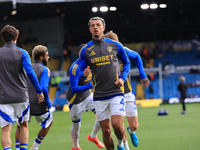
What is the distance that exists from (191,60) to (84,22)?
1265 cm

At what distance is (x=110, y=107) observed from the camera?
4.78 m

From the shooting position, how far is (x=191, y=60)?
30.5 m

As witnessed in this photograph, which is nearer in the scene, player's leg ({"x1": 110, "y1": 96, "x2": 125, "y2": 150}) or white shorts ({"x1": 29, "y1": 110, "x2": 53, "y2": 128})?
player's leg ({"x1": 110, "y1": 96, "x2": 125, "y2": 150})

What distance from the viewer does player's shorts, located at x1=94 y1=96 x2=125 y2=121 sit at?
4.73 metres

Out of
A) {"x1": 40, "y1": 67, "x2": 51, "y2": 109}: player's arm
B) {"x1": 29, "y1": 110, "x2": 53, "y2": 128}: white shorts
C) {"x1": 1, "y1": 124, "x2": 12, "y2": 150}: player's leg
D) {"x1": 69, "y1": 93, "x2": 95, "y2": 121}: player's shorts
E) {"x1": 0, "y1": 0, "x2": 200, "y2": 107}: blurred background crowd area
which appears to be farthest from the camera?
{"x1": 0, "y1": 0, "x2": 200, "y2": 107}: blurred background crowd area

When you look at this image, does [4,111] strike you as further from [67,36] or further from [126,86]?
[67,36]

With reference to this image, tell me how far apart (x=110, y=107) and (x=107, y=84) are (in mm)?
352

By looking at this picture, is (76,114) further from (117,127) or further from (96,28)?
(96,28)

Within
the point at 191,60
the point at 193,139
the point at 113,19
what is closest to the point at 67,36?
the point at 113,19

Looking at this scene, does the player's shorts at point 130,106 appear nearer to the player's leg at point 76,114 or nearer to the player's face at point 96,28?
the player's leg at point 76,114

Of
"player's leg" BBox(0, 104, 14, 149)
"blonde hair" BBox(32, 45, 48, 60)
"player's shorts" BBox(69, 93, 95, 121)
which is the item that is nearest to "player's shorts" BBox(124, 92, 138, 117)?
"player's shorts" BBox(69, 93, 95, 121)

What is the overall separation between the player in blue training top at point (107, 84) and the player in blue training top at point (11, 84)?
96cm

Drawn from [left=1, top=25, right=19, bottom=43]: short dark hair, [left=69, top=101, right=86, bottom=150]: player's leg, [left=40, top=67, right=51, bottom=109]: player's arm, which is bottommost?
[left=69, top=101, right=86, bottom=150]: player's leg

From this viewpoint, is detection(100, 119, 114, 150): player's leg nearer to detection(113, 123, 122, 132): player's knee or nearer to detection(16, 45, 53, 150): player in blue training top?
detection(113, 123, 122, 132): player's knee
